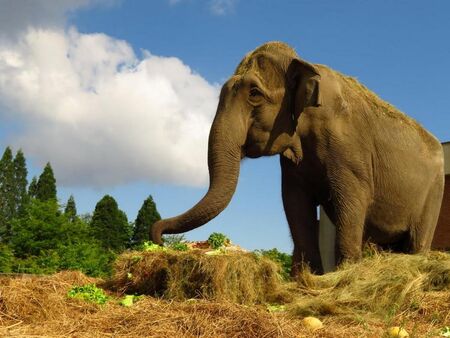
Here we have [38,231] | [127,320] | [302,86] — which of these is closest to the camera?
[127,320]

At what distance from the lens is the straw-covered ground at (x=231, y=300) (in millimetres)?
4605

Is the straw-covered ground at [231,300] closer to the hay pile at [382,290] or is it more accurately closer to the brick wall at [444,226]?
the hay pile at [382,290]

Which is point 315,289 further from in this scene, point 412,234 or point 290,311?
point 412,234

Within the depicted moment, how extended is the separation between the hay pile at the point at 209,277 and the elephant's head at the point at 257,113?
0.65 meters

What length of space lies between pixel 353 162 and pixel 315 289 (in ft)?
7.13

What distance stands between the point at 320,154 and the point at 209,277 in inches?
96.3

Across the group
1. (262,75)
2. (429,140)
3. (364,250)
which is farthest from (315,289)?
(429,140)

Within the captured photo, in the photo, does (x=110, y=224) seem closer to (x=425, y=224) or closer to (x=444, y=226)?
(x=444, y=226)

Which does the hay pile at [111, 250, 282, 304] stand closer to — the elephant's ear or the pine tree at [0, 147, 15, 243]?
the elephant's ear

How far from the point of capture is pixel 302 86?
7945 millimetres

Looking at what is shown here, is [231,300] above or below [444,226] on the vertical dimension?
below

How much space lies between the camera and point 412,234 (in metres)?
9.31

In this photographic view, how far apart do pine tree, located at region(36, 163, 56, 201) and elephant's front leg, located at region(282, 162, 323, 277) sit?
1685 inches

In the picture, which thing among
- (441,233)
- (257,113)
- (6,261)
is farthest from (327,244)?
(257,113)
